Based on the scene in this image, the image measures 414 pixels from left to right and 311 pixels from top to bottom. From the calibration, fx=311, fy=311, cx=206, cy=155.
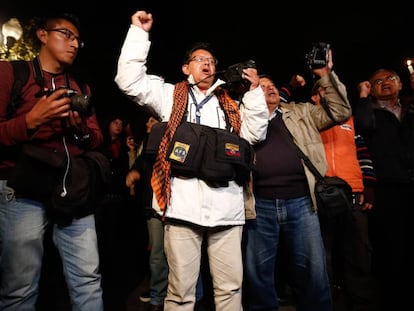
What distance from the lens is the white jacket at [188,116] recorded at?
1.89 meters

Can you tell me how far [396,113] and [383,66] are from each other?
228 centimetres

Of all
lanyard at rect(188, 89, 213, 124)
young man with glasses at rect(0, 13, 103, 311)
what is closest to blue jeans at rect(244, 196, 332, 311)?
lanyard at rect(188, 89, 213, 124)

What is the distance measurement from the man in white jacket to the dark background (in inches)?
148

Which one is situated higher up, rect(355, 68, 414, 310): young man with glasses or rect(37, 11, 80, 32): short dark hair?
rect(37, 11, 80, 32): short dark hair

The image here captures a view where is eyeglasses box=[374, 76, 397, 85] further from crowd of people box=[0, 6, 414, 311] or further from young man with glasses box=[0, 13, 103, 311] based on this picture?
young man with glasses box=[0, 13, 103, 311]

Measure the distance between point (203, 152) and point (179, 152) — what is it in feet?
0.50

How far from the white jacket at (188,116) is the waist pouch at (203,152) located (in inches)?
3.8

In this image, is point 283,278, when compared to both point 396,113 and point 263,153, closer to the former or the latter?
point 263,153

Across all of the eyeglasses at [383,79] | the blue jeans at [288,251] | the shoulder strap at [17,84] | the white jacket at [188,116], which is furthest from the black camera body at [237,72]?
the eyeglasses at [383,79]

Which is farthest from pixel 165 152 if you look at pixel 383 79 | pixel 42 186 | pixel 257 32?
pixel 257 32

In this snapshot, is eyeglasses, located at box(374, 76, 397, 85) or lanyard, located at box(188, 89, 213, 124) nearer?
lanyard, located at box(188, 89, 213, 124)

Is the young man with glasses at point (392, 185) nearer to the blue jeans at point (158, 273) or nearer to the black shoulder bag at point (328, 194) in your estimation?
the black shoulder bag at point (328, 194)

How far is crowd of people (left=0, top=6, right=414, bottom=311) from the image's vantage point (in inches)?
70.3

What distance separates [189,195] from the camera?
6.39ft
